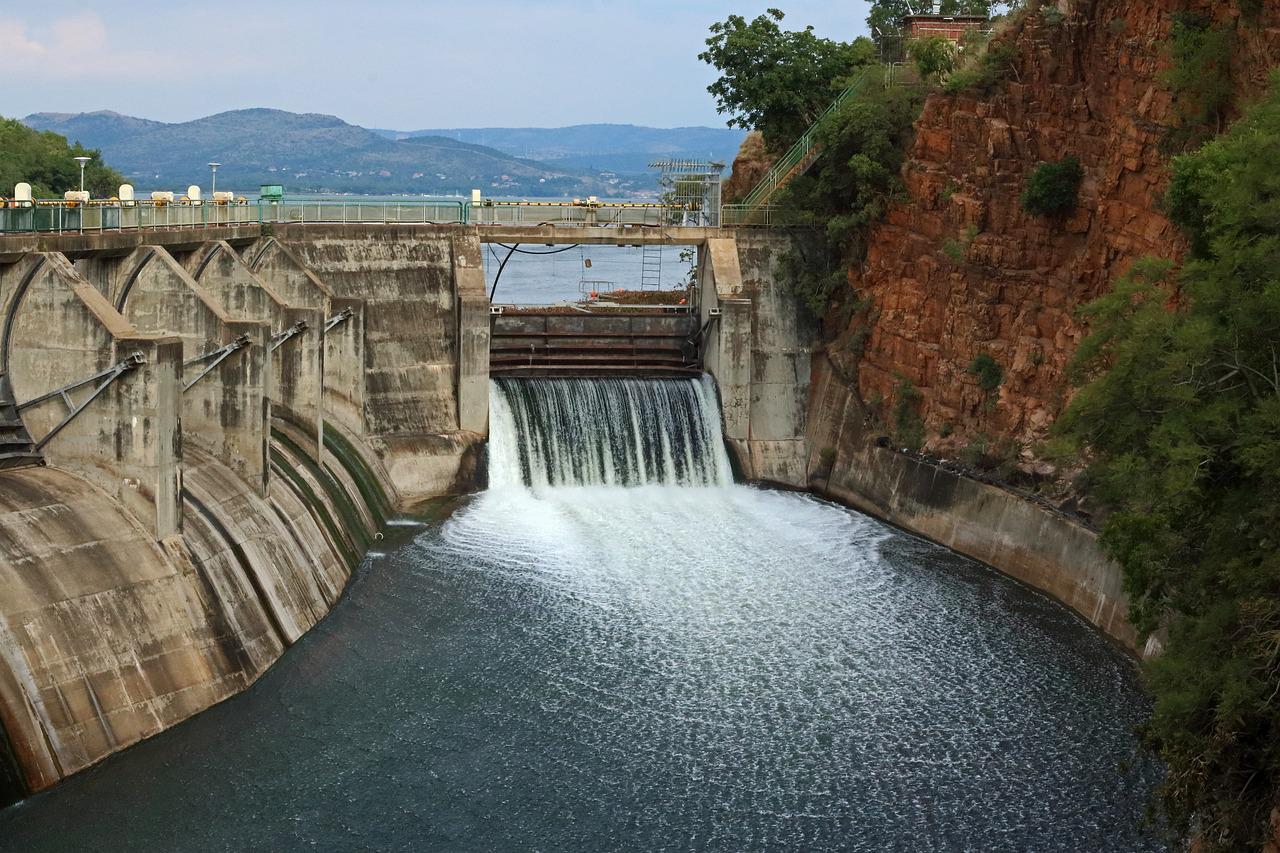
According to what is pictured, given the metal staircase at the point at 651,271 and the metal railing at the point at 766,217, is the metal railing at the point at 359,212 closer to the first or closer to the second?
the metal railing at the point at 766,217

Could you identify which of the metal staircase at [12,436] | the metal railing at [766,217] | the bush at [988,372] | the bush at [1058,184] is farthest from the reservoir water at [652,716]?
the metal railing at [766,217]

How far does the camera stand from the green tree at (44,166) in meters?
69.9

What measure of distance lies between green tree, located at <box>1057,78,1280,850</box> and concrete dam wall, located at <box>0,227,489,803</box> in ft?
49.6

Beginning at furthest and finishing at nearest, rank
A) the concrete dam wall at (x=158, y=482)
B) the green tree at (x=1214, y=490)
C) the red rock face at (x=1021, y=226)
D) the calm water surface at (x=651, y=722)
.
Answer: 1. the red rock face at (x=1021, y=226)
2. the concrete dam wall at (x=158, y=482)
3. the calm water surface at (x=651, y=722)
4. the green tree at (x=1214, y=490)

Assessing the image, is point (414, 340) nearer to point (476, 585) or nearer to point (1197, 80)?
point (476, 585)

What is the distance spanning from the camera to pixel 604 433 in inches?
1730

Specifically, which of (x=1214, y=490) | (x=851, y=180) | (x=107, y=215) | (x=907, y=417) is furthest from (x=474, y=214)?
(x=1214, y=490)

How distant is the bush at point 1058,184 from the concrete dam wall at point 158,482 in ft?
56.4

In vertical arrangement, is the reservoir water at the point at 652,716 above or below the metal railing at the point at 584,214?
below

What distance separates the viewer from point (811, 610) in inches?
1289

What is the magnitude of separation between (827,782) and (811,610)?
8355 millimetres

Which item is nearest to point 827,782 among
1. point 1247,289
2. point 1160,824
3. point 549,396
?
point 1160,824

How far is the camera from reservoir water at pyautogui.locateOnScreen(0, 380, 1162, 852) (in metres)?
22.9

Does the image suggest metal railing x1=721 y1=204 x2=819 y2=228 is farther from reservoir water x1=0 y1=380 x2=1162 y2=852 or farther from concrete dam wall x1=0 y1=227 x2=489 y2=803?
concrete dam wall x1=0 y1=227 x2=489 y2=803
